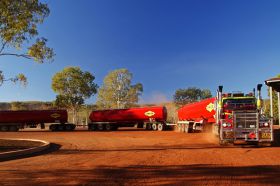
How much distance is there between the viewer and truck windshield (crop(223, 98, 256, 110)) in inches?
840

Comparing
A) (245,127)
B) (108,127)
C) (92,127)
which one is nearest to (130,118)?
(108,127)

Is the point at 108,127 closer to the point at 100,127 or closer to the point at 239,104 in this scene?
the point at 100,127

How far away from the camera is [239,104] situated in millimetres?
21438

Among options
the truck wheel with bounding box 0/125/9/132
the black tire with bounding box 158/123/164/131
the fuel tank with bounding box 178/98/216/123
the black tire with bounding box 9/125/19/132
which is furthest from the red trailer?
the truck wheel with bounding box 0/125/9/132

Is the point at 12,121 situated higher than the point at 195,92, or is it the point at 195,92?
the point at 195,92

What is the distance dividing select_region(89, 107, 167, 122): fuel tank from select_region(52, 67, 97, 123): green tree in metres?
12.6

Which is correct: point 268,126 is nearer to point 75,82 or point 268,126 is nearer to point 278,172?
point 278,172

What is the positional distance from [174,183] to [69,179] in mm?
2949

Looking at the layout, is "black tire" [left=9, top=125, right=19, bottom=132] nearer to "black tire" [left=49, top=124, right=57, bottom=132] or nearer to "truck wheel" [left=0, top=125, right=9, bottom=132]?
"truck wheel" [left=0, top=125, right=9, bottom=132]

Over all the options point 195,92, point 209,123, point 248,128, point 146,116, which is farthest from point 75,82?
point 248,128

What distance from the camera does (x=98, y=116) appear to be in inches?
2085

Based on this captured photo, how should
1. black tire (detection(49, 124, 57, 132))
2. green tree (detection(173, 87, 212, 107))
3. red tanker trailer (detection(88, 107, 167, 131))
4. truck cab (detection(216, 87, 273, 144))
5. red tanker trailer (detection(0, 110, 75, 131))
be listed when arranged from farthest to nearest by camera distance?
green tree (detection(173, 87, 212, 107)), black tire (detection(49, 124, 57, 132)), red tanker trailer (detection(0, 110, 75, 131)), red tanker trailer (detection(88, 107, 167, 131)), truck cab (detection(216, 87, 273, 144))

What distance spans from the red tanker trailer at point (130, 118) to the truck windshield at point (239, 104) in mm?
26566

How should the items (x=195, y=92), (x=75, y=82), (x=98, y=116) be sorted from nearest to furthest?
1. (x=98, y=116)
2. (x=75, y=82)
3. (x=195, y=92)
